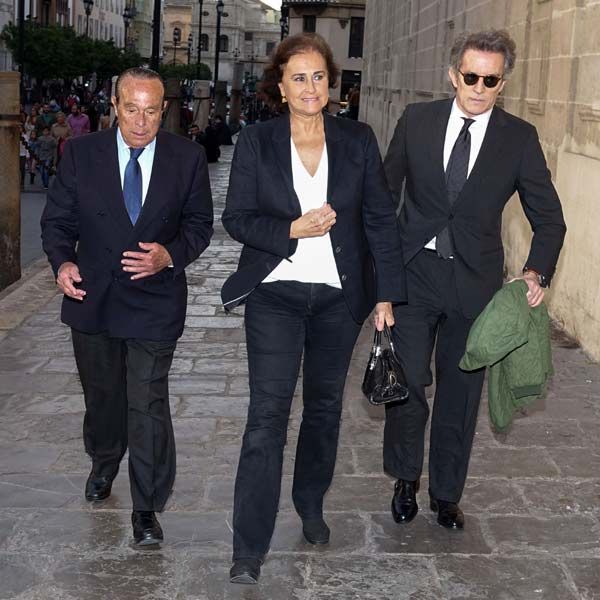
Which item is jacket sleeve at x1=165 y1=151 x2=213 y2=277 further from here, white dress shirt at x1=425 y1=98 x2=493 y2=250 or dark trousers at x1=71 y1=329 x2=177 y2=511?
white dress shirt at x1=425 y1=98 x2=493 y2=250

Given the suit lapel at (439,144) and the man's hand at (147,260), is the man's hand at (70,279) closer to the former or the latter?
the man's hand at (147,260)

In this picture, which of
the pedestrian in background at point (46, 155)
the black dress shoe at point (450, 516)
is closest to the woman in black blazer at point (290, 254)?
the black dress shoe at point (450, 516)

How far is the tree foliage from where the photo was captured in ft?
204

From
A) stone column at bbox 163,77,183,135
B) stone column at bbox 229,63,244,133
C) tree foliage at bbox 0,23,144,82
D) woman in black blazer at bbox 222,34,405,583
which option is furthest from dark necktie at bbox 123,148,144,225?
tree foliage at bbox 0,23,144,82

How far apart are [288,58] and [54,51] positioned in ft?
200

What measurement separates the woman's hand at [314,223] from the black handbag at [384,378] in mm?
604

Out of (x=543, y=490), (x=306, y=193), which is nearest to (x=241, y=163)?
(x=306, y=193)

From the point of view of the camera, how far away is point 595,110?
1016 cm

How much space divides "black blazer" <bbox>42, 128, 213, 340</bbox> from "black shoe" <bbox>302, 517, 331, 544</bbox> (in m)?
0.92

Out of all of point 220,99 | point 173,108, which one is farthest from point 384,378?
point 220,99

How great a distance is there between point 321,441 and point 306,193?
969 mm

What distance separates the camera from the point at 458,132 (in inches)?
205

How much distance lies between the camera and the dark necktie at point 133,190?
5125mm

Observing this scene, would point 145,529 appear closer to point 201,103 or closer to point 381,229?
point 381,229
